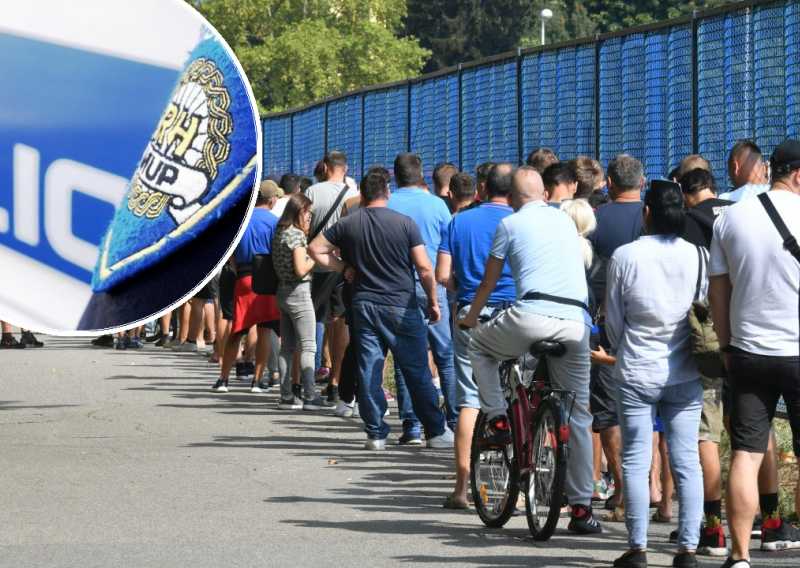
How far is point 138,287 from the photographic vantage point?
5.82 m

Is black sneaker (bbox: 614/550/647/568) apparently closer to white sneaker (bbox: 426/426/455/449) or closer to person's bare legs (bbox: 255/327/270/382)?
white sneaker (bbox: 426/426/455/449)

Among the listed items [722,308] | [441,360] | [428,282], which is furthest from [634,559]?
[441,360]

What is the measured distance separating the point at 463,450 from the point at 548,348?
1068 mm

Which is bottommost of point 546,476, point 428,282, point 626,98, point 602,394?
point 546,476

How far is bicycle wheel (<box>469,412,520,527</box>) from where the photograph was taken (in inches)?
295

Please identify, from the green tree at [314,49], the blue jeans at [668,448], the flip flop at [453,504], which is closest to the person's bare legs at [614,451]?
the flip flop at [453,504]

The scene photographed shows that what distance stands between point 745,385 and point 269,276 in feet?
23.7

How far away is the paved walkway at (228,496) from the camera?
6883 mm

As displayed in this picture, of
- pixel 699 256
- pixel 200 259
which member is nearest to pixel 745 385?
pixel 699 256

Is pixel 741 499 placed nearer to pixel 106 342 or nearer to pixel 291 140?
pixel 106 342

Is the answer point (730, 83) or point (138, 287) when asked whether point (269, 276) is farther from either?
point (138, 287)

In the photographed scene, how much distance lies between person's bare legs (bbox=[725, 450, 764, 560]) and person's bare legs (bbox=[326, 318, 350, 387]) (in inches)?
262

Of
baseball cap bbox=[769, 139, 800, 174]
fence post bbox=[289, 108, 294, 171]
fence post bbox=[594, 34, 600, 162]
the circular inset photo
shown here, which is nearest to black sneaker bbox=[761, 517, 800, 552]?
baseball cap bbox=[769, 139, 800, 174]

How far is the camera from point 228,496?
8477 mm
